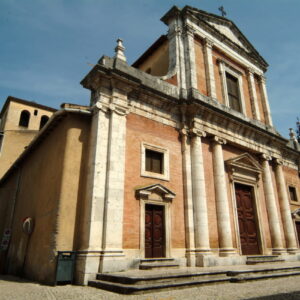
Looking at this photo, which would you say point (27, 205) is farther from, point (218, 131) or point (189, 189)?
point (218, 131)

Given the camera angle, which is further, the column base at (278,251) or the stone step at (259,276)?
the column base at (278,251)

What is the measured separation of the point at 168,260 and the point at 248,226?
5.39 meters

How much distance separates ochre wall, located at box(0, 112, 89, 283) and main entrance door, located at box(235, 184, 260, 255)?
7.79 m

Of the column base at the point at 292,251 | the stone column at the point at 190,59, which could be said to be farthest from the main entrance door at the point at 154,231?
the column base at the point at 292,251

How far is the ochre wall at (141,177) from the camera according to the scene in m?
9.13

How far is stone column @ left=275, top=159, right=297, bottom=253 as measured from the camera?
14211 mm

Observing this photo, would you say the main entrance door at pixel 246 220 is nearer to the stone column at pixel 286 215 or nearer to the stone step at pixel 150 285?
the stone column at pixel 286 215

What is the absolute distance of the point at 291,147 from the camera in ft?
62.2

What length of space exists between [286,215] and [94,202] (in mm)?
Result: 11207

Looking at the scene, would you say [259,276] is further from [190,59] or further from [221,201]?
[190,59]

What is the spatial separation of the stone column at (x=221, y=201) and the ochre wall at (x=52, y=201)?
19.4ft

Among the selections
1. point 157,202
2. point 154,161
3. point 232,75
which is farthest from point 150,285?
point 232,75

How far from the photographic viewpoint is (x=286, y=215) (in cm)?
1470

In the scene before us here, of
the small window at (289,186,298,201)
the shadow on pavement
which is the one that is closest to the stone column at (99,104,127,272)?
the shadow on pavement
